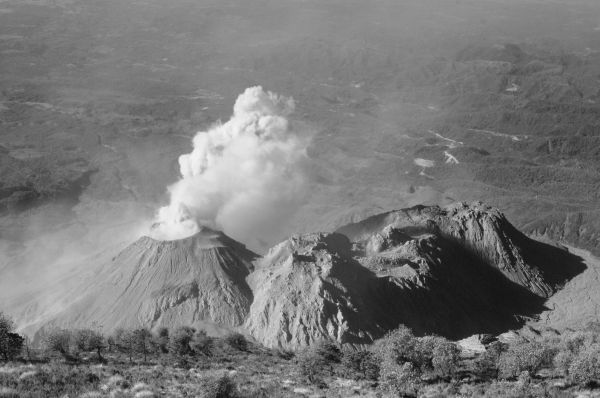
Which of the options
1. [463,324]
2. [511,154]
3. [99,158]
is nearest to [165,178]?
[99,158]

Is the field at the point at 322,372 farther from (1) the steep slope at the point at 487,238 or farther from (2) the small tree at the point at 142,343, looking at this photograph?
(1) the steep slope at the point at 487,238

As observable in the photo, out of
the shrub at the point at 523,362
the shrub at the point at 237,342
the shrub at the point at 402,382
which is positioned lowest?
the shrub at the point at 237,342

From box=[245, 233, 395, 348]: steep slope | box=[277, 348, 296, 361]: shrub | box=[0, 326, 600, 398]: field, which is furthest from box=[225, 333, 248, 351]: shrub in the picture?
box=[245, 233, 395, 348]: steep slope

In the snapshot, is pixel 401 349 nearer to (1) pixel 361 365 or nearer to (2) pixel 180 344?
Result: (1) pixel 361 365

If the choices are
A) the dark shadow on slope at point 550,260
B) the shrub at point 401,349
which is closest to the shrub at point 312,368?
the shrub at point 401,349

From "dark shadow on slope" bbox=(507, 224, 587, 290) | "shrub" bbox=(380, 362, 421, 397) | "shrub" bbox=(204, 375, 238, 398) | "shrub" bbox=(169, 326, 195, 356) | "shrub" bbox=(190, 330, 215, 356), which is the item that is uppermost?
"shrub" bbox=(204, 375, 238, 398)

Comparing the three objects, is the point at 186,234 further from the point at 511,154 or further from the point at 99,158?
the point at 511,154

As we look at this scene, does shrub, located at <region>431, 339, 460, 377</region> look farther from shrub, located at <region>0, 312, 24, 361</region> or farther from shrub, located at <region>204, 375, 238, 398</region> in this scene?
shrub, located at <region>0, 312, 24, 361</region>
